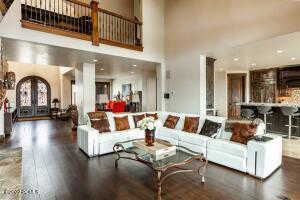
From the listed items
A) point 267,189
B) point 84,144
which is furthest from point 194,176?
point 84,144

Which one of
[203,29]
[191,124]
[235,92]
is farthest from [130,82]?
[191,124]

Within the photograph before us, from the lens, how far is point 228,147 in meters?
3.57

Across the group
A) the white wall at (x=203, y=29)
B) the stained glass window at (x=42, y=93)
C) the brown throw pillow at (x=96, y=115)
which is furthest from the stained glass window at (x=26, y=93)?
the white wall at (x=203, y=29)

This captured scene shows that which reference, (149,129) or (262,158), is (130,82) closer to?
(149,129)

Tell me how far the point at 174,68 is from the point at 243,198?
4874 mm

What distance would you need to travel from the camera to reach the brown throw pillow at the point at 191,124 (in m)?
4.61

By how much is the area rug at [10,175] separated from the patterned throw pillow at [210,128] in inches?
139

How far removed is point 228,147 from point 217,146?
246 mm

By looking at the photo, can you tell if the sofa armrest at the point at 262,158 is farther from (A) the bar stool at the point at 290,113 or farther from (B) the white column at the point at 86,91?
(B) the white column at the point at 86,91

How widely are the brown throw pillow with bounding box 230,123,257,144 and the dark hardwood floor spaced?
→ 644 mm

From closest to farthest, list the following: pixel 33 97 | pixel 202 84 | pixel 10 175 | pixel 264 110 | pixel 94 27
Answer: pixel 10 175 → pixel 94 27 → pixel 202 84 → pixel 264 110 → pixel 33 97

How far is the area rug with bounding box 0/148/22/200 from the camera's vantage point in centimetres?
141

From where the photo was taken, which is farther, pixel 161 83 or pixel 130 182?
pixel 161 83

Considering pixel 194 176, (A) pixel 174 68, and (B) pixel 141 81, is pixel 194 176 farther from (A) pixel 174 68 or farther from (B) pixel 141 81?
(B) pixel 141 81
